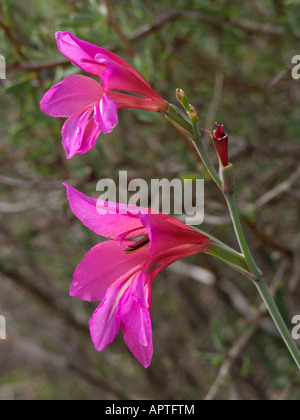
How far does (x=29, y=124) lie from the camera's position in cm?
254

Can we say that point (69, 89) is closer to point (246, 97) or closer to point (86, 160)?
point (86, 160)

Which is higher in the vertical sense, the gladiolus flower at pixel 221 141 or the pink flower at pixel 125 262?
the gladiolus flower at pixel 221 141

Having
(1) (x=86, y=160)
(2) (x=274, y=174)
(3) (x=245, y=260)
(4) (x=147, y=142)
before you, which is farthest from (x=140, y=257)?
(4) (x=147, y=142)

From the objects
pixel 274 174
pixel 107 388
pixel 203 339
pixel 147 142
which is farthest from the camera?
pixel 203 339

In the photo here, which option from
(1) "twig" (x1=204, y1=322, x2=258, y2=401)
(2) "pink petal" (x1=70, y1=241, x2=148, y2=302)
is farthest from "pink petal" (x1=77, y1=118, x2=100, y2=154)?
(1) "twig" (x1=204, y1=322, x2=258, y2=401)

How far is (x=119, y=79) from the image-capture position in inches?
45.6

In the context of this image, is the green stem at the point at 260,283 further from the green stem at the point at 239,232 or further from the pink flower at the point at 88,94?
the pink flower at the point at 88,94

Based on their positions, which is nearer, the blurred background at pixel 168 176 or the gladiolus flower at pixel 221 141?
the gladiolus flower at pixel 221 141

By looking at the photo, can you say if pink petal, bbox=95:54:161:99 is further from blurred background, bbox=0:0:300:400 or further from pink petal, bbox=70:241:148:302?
blurred background, bbox=0:0:300:400

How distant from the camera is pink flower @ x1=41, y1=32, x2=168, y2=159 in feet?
3.74

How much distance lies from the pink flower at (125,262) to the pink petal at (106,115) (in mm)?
163

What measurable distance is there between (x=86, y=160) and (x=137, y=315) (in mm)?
1481

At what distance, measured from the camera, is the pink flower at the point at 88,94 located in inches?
44.8

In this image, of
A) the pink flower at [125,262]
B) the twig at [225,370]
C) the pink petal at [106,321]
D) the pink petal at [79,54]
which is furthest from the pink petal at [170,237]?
the twig at [225,370]
